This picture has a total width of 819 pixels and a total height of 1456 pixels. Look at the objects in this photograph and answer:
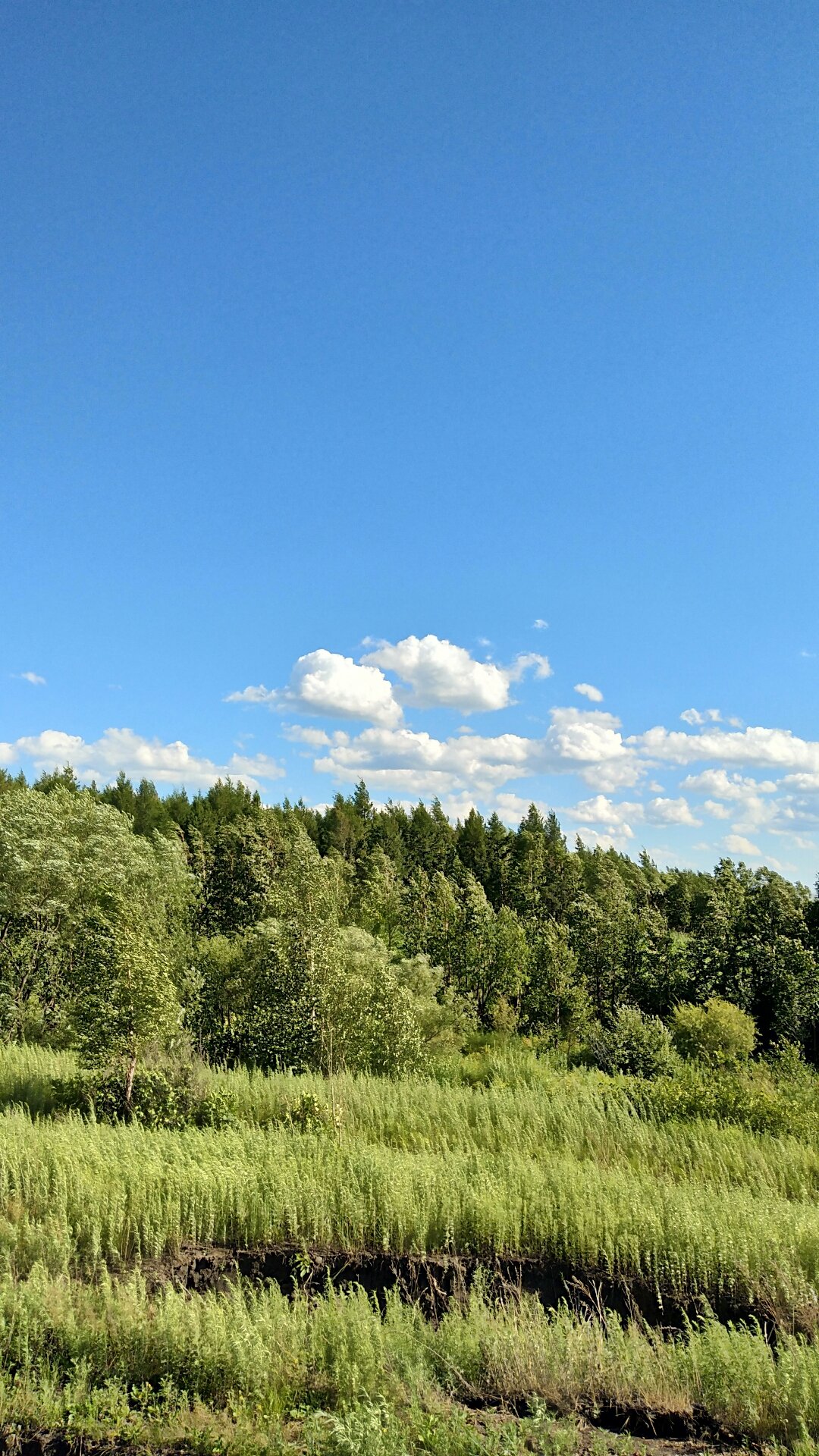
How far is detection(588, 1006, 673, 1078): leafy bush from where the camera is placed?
27.9 m

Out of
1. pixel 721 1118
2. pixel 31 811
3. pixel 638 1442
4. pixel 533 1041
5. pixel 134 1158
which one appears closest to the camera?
pixel 638 1442

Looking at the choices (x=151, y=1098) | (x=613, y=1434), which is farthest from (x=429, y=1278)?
(x=151, y=1098)

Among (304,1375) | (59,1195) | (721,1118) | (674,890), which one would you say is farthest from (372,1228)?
(674,890)

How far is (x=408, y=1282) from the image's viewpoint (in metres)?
8.62

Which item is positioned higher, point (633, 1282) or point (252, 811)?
point (252, 811)

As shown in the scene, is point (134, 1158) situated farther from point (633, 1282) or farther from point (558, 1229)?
point (633, 1282)

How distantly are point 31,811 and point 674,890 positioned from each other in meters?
59.6

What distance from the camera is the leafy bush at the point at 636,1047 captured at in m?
27.9

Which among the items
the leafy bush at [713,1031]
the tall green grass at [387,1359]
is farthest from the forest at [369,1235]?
the leafy bush at [713,1031]

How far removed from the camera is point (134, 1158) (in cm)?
1027

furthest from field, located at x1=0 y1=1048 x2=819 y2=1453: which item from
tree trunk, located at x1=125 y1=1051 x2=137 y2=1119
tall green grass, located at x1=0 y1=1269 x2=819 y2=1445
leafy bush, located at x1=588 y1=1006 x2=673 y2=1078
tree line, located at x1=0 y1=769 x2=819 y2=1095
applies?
leafy bush, located at x1=588 y1=1006 x2=673 y2=1078

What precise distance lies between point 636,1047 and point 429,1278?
2257 centimetres

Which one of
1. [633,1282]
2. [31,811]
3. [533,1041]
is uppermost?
[31,811]

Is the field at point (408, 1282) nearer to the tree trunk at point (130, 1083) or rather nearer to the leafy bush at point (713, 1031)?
the tree trunk at point (130, 1083)
